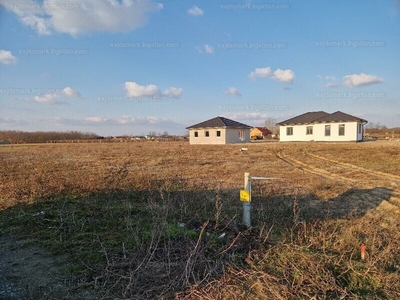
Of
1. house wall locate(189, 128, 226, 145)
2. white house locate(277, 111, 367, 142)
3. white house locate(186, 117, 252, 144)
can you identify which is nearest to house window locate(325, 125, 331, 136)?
white house locate(277, 111, 367, 142)

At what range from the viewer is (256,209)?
5.64 meters

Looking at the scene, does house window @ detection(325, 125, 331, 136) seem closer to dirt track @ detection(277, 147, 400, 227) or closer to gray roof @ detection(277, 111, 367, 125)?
gray roof @ detection(277, 111, 367, 125)

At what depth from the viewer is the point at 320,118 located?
31.3 metres

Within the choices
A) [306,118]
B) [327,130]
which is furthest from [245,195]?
[306,118]

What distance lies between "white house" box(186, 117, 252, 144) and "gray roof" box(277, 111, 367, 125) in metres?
5.62

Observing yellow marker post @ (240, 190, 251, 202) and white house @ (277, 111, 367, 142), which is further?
white house @ (277, 111, 367, 142)

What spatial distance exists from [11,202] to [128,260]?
4270 mm

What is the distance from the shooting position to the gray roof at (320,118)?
28958 millimetres

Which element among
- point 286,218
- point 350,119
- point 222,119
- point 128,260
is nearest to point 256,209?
point 286,218

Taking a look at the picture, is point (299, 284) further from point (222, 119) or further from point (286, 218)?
point (222, 119)

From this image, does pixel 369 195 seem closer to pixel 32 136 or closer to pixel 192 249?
pixel 192 249

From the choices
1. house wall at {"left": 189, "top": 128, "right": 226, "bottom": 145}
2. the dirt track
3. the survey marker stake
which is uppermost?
house wall at {"left": 189, "top": 128, "right": 226, "bottom": 145}

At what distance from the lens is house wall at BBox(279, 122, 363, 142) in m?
28.6

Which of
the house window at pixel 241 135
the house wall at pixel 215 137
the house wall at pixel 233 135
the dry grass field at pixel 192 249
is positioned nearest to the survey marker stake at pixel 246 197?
the dry grass field at pixel 192 249
